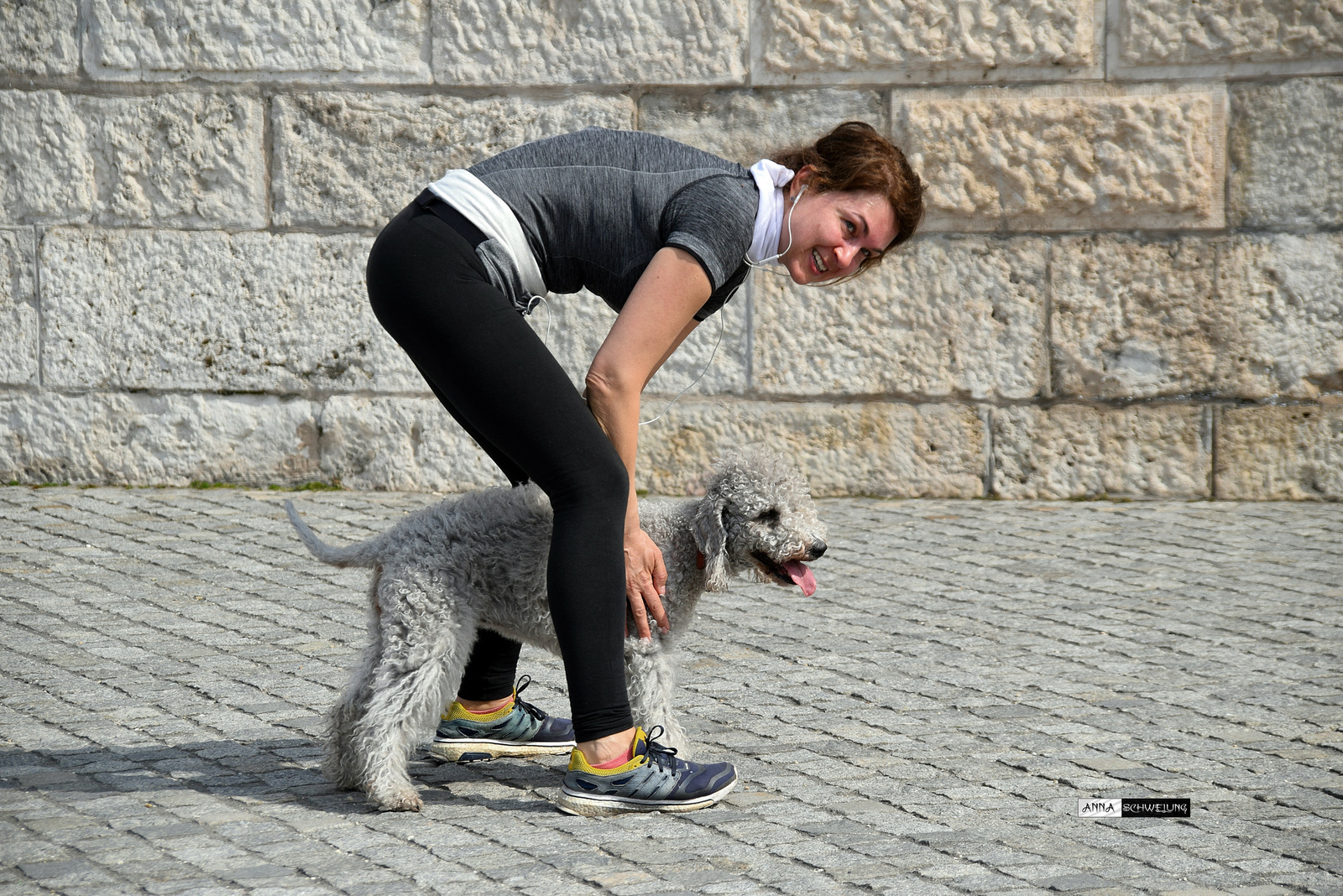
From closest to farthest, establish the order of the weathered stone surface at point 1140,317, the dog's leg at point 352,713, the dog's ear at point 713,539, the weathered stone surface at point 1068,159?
the dog's leg at point 352,713 → the dog's ear at point 713,539 → the weathered stone surface at point 1068,159 → the weathered stone surface at point 1140,317

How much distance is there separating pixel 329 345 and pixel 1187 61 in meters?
4.47

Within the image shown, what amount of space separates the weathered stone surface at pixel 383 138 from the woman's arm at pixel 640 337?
3952 mm

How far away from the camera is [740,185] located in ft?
10.4

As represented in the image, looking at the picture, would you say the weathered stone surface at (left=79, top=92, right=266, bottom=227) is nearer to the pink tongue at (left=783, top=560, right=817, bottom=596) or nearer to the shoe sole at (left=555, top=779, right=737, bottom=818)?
the pink tongue at (left=783, top=560, right=817, bottom=596)

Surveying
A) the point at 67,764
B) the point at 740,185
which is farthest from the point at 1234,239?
the point at 67,764

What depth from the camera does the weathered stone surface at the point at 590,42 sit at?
671 centimetres

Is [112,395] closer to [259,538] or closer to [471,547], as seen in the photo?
[259,538]

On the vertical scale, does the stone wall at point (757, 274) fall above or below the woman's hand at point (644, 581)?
above

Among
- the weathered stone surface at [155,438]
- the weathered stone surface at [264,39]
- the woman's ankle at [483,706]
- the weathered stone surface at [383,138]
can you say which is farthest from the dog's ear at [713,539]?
the weathered stone surface at [264,39]

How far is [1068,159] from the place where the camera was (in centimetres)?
659

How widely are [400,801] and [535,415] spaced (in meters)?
0.99

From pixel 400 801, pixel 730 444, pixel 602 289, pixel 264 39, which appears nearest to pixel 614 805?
pixel 400 801

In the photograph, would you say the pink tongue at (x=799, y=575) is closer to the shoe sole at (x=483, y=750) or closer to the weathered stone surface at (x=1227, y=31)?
the shoe sole at (x=483, y=750)

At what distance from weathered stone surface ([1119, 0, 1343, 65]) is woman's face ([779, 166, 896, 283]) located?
3.88 m
